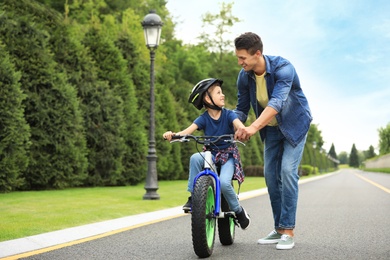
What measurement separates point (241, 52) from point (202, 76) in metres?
44.3

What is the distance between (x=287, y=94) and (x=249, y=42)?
0.63m

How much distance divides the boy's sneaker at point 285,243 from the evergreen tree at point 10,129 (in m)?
9.63

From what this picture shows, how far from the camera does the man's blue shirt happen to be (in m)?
5.64

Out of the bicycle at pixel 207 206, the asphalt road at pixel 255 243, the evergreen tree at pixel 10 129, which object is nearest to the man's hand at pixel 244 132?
the bicycle at pixel 207 206

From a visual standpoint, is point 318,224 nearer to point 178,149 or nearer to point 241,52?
point 241,52

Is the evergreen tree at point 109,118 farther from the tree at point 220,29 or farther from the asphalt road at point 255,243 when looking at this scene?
the tree at point 220,29

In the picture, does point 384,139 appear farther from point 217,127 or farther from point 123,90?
point 217,127

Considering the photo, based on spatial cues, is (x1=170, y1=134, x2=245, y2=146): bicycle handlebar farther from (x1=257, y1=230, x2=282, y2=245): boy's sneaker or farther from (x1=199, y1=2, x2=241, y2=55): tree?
(x1=199, y1=2, x2=241, y2=55): tree

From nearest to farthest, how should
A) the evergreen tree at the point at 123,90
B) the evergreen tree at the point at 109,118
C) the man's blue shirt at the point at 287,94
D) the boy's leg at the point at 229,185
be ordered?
the boy's leg at the point at 229,185
the man's blue shirt at the point at 287,94
the evergreen tree at the point at 109,118
the evergreen tree at the point at 123,90

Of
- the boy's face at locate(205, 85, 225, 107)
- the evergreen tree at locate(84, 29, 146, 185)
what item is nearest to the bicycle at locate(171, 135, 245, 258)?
the boy's face at locate(205, 85, 225, 107)

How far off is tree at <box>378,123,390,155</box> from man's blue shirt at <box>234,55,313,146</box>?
166577 mm

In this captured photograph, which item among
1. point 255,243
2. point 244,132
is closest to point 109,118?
point 255,243

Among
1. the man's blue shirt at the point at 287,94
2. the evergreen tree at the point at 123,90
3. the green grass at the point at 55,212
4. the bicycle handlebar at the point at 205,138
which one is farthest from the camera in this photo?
the evergreen tree at the point at 123,90

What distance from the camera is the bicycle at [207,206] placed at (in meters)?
→ 4.98
